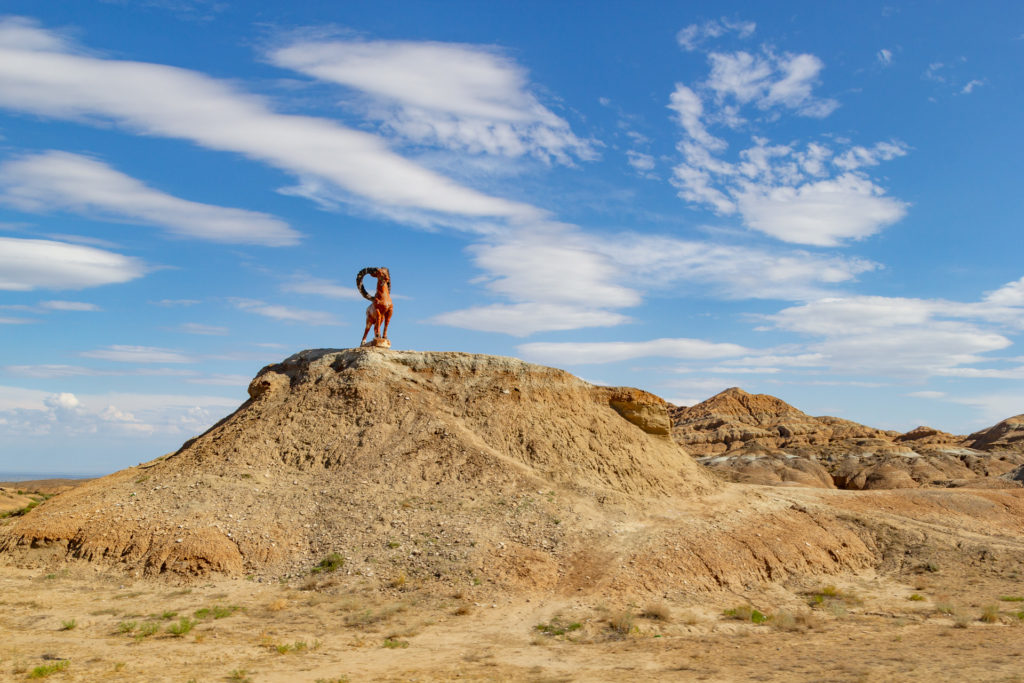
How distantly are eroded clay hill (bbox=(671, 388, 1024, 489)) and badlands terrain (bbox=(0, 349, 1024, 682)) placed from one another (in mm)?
19748

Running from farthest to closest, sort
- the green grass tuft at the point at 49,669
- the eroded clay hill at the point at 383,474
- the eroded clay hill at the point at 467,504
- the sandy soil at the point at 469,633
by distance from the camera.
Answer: the eroded clay hill at the point at 383,474
the eroded clay hill at the point at 467,504
the sandy soil at the point at 469,633
the green grass tuft at the point at 49,669

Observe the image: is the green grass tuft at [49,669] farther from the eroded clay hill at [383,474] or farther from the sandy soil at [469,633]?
the eroded clay hill at [383,474]

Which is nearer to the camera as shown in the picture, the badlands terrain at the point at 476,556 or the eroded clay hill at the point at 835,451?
the badlands terrain at the point at 476,556

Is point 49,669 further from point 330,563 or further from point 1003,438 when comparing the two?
point 1003,438

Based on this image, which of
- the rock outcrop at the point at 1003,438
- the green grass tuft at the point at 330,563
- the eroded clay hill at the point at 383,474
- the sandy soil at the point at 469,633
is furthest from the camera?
the rock outcrop at the point at 1003,438

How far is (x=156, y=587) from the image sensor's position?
15.7m

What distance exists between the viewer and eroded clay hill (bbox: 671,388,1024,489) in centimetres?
4650

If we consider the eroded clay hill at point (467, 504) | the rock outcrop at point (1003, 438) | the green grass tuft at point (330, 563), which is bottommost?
the green grass tuft at point (330, 563)

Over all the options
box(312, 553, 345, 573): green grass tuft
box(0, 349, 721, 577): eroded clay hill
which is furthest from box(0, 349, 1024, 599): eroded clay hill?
box(312, 553, 345, 573): green grass tuft

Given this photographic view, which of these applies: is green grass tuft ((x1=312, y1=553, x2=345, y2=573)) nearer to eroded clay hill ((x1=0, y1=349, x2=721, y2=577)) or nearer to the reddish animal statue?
eroded clay hill ((x1=0, y1=349, x2=721, y2=577))

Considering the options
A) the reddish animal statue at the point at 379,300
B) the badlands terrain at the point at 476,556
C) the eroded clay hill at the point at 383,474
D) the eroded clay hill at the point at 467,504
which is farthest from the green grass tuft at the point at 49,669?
the reddish animal statue at the point at 379,300

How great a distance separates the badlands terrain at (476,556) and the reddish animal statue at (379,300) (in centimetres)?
104

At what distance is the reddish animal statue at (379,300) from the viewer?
24.0m

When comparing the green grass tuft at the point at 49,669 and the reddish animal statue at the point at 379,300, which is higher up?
the reddish animal statue at the point at 379,300
